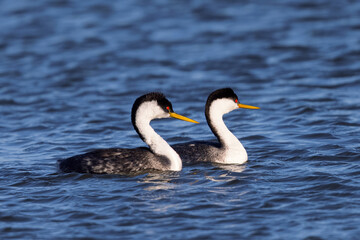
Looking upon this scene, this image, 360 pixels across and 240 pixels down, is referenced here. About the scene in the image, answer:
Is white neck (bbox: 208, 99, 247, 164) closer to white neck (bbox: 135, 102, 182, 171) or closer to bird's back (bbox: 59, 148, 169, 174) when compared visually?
white neck (bbox: 135, 102, 182, 171)

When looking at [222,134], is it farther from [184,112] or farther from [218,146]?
[184,112]

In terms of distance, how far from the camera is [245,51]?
22438 millimetres

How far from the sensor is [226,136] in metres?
12.6

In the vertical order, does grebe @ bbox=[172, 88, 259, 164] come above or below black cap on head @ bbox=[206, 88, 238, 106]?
below

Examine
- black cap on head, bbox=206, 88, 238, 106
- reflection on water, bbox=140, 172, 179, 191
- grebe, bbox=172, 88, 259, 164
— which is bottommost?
reflection on water, bbox=140, 172, 179, 191

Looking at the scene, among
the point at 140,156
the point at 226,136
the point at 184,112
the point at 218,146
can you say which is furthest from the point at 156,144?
the point at 184,112

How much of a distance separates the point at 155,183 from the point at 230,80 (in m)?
9.20

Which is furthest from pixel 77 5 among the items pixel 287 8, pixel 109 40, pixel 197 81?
pixel 197 81

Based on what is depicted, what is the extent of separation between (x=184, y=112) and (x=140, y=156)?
530cm

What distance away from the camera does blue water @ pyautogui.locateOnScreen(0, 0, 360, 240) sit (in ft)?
31.2

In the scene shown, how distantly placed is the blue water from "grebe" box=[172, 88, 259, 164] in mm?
285

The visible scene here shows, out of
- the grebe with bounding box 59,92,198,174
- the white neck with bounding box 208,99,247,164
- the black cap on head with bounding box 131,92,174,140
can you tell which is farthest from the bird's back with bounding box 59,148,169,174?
the white neck with bounding box 208,99,247,164

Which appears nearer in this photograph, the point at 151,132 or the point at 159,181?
the point at 159,181

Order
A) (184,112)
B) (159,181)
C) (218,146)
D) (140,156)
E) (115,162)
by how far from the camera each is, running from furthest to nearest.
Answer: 1. (184,112)
2. (218,146)
3. (140,156)
4. (115,162)
5. (159,181)
